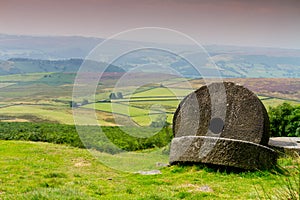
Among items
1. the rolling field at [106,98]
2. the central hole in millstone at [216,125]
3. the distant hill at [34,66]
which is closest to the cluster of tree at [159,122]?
the rolling field at [106,98]

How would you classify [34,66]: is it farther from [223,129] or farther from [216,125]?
[223,129]

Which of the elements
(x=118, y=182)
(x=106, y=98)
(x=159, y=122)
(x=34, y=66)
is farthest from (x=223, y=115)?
(x=34, y=66)

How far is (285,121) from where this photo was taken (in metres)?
Result: 19.5

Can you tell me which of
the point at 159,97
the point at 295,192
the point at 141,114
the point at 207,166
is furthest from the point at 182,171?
the point at 159,97

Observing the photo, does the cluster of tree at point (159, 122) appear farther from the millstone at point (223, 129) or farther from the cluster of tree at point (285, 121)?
the cluster of tree at point (285, 121)

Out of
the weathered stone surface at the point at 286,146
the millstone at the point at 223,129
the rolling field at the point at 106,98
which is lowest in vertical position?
the rolling field at the point at 106,98

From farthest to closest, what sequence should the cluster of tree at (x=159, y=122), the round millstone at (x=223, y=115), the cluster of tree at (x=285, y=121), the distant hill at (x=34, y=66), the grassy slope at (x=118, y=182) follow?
the distant hill at (x=34, y=66)
the cluster of tree at (x=159, y=122)
the cluster of tree at (x=285, y=121)
the round millstone at (x=223, y=115)
the grassy slope at (x=118, y=182)

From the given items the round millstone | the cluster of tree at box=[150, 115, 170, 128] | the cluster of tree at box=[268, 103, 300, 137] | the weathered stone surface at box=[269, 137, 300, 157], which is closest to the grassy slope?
the weathered stone surface at box=[269, 137, 300, 157]

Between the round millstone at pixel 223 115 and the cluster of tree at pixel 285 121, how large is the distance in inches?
273

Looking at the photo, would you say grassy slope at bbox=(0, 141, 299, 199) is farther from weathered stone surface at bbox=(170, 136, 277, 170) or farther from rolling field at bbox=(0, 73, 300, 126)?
rolling field at bbox=(0, 73, 300, 126)

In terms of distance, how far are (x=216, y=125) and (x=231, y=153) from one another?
208 cm

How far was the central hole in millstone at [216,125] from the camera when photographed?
13.4m

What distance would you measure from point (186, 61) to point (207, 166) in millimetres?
3868

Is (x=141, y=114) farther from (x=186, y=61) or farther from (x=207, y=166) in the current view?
(x=207, y=166)
